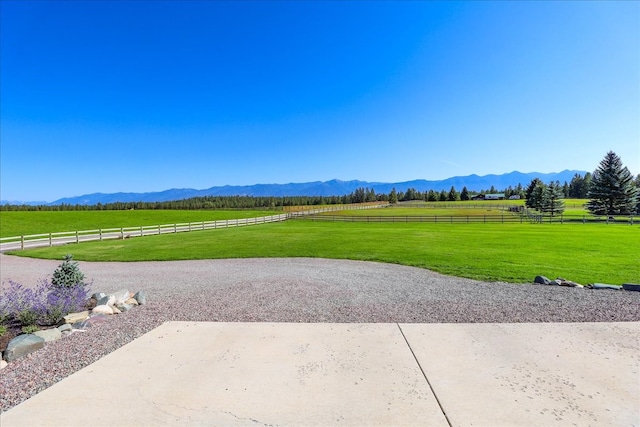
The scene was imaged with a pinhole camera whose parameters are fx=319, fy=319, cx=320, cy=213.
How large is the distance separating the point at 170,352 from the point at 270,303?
2.61 m

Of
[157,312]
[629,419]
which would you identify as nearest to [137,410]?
[157,312]

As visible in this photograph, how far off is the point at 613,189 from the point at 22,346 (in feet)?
174

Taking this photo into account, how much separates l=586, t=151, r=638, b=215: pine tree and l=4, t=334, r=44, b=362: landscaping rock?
52.3 meters

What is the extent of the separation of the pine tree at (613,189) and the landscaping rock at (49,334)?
5201cm

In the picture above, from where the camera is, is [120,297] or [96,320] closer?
[96,320]

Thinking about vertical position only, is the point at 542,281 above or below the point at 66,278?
below

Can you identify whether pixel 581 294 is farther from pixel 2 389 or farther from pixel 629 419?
pixel 2 389

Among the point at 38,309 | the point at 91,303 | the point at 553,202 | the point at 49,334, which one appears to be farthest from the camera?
the point at 553,202

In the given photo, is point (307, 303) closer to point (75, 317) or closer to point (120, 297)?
point (120, 297)

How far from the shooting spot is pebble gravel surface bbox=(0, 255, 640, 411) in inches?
178

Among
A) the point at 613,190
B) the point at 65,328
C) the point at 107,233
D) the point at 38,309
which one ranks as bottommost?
the point at 107,233

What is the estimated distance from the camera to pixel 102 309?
6.31 meters

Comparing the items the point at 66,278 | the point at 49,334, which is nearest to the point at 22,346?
the point at 49,334

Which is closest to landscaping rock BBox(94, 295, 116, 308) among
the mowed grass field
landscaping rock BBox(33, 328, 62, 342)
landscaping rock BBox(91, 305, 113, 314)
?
landscaping rock BBox(91, 305, 113, 314)
